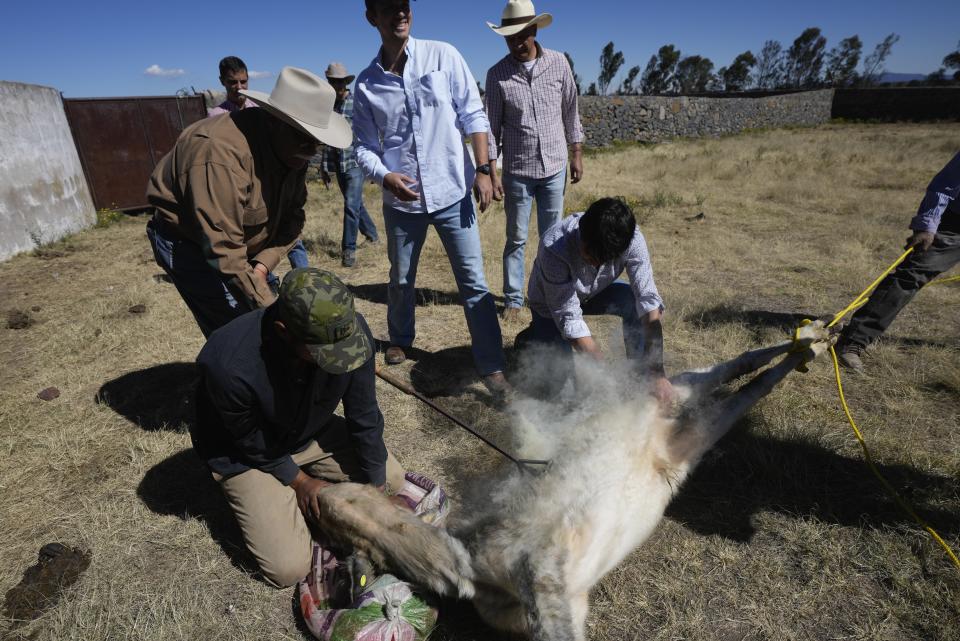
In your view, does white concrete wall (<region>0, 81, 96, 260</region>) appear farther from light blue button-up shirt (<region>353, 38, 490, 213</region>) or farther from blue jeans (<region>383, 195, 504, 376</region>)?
blue jeans (<region>383, 195, 504, 376</region>)

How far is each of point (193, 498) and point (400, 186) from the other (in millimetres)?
2121

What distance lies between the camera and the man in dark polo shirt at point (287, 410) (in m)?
1.83

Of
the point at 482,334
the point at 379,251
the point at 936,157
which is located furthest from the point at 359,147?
the point at 936,157

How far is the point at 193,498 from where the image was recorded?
2697 millimetres

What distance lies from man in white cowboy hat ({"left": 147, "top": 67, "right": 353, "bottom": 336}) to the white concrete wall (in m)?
6.06

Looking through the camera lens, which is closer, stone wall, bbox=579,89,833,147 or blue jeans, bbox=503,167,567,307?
blue jeans, bbox=503,167,567,307

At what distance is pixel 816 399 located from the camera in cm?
324

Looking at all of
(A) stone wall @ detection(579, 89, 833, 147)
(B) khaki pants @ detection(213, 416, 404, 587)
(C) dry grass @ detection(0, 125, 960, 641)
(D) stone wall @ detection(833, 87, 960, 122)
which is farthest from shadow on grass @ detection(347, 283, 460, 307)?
(D) stone wall @ detection(833, 87, 960, 122)

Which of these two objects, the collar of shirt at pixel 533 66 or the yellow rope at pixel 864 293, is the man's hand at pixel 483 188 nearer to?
the collar of shirt at pixel 533 66

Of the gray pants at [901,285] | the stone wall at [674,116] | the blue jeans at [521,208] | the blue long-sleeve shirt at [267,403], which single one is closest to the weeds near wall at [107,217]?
the blue jeans at [521,208]

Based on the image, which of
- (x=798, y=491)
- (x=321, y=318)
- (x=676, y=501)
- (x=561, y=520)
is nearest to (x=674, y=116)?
(x=798, y=491)

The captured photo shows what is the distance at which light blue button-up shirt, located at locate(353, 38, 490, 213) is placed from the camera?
124 inches

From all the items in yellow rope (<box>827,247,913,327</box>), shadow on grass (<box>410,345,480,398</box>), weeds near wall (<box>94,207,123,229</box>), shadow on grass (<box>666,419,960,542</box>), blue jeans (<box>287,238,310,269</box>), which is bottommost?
shadow on grass (<box>666,419,960,542</box>)

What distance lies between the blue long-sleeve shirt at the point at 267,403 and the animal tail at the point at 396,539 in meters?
0.23
